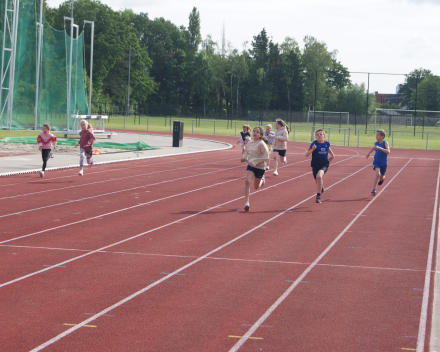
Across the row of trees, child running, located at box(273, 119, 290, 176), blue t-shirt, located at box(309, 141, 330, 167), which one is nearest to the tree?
the row of trees

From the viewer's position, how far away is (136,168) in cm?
2003

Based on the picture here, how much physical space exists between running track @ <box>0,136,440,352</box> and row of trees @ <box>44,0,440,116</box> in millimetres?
62365

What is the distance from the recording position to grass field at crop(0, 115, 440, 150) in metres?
42.7

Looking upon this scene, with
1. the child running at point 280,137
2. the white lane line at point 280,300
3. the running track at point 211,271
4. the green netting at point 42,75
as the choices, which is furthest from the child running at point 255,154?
the green netting at point 42,75

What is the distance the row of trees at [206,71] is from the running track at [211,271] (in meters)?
62.4

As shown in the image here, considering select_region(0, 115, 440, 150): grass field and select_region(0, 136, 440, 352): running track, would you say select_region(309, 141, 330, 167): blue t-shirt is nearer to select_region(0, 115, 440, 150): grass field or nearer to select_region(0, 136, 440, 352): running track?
select_region(0, 136, 440, 352): running track

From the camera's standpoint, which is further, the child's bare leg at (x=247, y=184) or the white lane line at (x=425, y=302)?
the child's bare leg at (x=247, y=184)

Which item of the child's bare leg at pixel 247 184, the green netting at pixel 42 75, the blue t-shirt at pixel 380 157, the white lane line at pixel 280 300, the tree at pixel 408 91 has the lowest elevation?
the white lane line at pixel 280 300

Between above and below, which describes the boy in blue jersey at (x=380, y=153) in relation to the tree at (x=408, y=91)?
below

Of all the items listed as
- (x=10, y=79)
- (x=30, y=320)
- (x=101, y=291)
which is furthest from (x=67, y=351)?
(x=10, y=79)

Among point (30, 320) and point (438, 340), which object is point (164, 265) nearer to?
point (30, 320)

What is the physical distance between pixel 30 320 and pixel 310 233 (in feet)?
18.2

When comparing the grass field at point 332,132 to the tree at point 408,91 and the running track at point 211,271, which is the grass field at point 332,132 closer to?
the running track at point 211,271

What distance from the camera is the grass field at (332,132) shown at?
42697 mm
